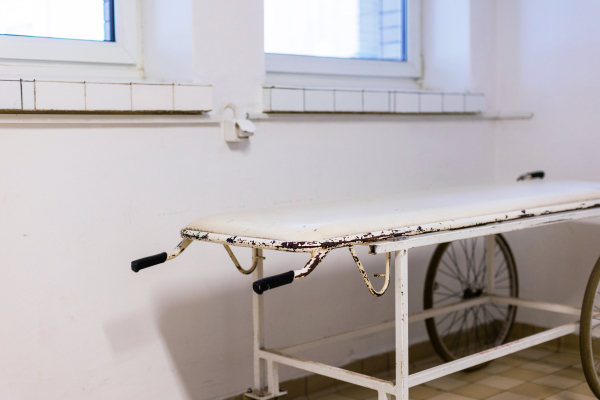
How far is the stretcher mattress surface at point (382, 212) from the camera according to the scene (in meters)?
→ 1.67

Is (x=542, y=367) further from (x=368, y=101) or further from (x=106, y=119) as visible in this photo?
(x=106, y=119)

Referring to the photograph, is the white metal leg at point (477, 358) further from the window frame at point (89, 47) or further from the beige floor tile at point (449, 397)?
the window frame at point (89, 47)

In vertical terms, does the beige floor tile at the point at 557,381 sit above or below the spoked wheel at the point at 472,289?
below

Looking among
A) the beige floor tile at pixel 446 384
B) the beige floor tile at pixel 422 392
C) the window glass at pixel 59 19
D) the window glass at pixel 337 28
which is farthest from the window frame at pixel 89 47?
the beige floor tile at pixel 446 384

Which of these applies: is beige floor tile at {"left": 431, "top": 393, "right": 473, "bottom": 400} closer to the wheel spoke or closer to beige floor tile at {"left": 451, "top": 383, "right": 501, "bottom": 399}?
beige floor tile at {"left": 451, "top": 383, "right": 501, "bottom": 399}

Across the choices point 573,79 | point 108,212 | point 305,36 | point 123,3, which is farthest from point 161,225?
point 573,79

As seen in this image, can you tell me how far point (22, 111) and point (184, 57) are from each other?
0.61m

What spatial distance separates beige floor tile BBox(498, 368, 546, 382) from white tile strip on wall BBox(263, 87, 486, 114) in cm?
122

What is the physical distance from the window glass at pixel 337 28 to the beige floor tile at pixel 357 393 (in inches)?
57.3

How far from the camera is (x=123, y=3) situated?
2.45m

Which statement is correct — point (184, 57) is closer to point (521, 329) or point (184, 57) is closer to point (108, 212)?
point (108, 212)

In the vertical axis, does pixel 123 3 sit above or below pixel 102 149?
above

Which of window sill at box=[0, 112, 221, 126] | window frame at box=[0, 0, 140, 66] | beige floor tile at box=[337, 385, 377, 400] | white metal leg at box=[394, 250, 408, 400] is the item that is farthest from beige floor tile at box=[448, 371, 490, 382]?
window frame at box=[0, 0, 140, 66]

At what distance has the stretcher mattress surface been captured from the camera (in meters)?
1.67
